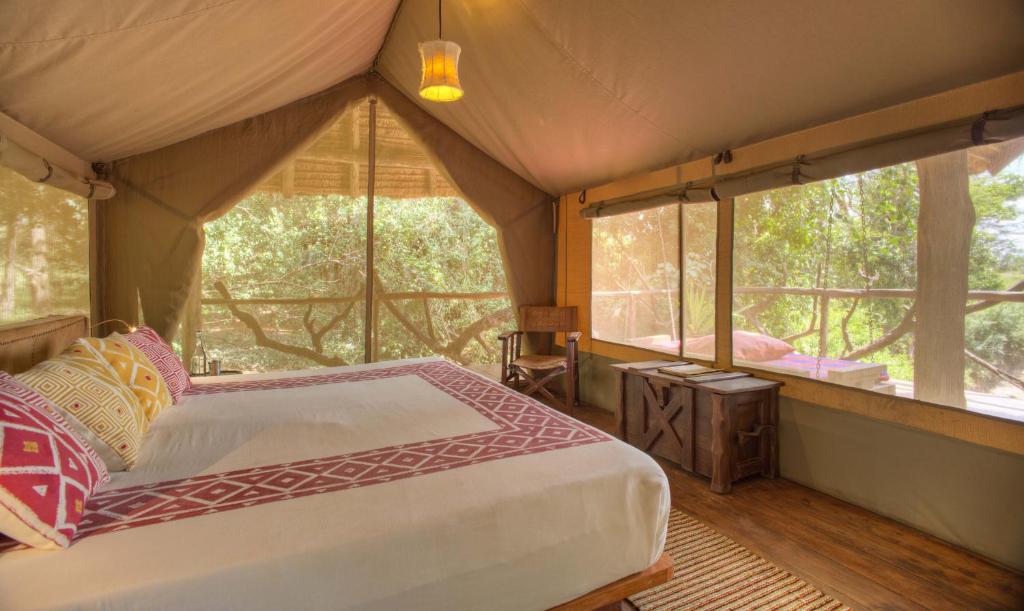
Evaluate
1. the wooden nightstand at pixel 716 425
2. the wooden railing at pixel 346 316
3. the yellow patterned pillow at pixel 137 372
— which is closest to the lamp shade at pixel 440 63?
the yellow patterned pillow at pixel 137 372

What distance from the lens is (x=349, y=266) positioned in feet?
21.7

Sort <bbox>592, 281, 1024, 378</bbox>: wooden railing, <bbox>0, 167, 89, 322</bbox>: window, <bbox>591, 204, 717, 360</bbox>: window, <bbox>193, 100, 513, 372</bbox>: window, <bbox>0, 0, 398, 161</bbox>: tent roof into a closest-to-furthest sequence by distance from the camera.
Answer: <bbox>0, 0, 398, 161</bbox>: tent roof < <bbox>592, 281, 1024, 378</bbox>: wooden railing < <bbox>0, 167, 89, 322</bbox>: window < <bbox>591, 204, 717, 360</bbox>: window < <bbox>193, 100, 513, 372</bbox>: window

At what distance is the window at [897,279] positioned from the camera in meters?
2.11

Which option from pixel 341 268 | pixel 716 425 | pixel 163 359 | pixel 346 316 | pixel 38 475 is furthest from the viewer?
pixel 341 268

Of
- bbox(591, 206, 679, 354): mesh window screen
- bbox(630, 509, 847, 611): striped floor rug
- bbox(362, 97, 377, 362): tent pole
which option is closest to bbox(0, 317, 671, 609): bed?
bbox(630, 509, 847, 611): striped floor rug

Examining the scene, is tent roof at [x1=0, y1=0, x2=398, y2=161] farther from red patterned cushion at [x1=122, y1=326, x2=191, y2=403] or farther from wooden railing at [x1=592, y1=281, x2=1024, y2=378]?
wooden railing at [x1=592, y1=281, x2=1024, y2=378]

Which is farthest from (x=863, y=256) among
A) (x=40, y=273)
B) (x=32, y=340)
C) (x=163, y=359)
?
(x=40, y=273)

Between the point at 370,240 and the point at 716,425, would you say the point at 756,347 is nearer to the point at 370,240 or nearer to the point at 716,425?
the point at 716,425

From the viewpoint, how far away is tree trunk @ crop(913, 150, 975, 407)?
7.30ft

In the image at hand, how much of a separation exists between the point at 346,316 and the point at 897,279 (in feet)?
15.9

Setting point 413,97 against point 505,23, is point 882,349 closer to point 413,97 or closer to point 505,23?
point 505,23

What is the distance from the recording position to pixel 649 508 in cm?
162

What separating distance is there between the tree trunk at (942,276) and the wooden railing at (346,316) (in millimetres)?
3654

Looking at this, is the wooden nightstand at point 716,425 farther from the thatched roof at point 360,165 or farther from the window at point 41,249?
the window at point 41,249
